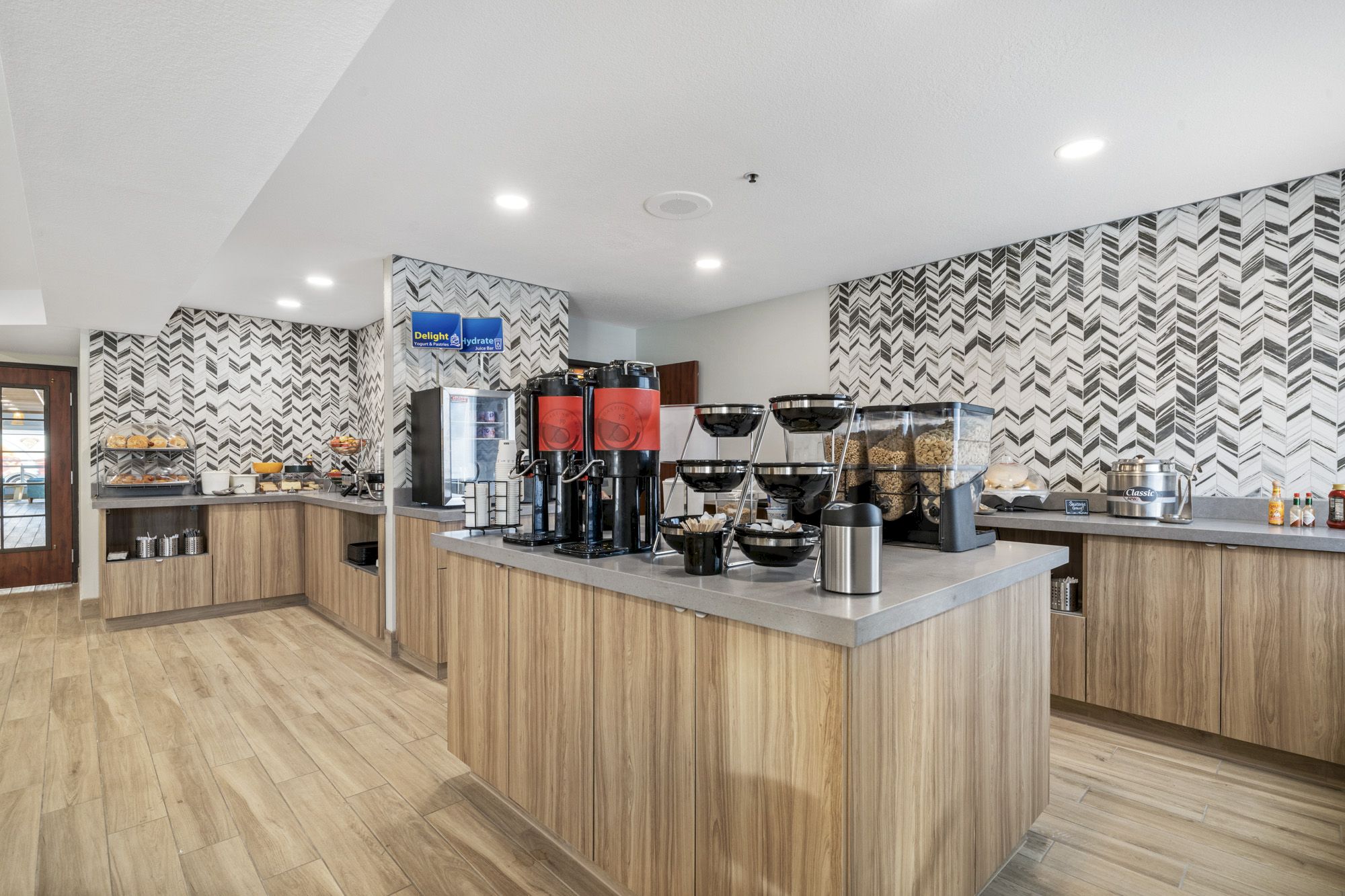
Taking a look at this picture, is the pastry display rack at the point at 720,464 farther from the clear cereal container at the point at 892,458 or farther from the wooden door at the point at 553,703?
the clear cereal container at the point at 892,458

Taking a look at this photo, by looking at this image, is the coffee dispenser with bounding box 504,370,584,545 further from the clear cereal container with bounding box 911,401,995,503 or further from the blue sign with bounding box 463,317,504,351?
the blue sign with bounding box 463,317,504,351

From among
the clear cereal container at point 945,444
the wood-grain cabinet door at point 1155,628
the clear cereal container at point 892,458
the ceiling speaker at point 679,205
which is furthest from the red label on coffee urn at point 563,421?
the wood-grain cabinet door at point 1155,628

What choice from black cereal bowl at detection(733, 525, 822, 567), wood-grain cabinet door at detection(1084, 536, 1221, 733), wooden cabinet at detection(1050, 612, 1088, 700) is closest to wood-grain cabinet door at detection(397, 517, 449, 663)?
black cereal bowl at detection(733, 525, 822, 567)

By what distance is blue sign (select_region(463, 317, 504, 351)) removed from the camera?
15.2 feet

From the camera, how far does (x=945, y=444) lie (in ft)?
6.59

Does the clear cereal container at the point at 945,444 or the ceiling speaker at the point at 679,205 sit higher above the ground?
the ceiling speaker at the point at 679,205

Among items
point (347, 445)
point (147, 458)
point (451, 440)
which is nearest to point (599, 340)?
point (347, 445)

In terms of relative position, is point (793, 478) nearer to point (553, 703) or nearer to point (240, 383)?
point (553, 703)

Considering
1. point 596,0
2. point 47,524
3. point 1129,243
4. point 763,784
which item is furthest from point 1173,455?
point 47,524

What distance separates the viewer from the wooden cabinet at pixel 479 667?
221 cm

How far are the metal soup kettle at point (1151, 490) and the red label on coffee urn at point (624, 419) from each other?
105 inches

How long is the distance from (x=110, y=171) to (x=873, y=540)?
2.87m

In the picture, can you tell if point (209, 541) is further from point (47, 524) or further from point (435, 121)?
point (435, 121)

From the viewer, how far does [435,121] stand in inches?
100
